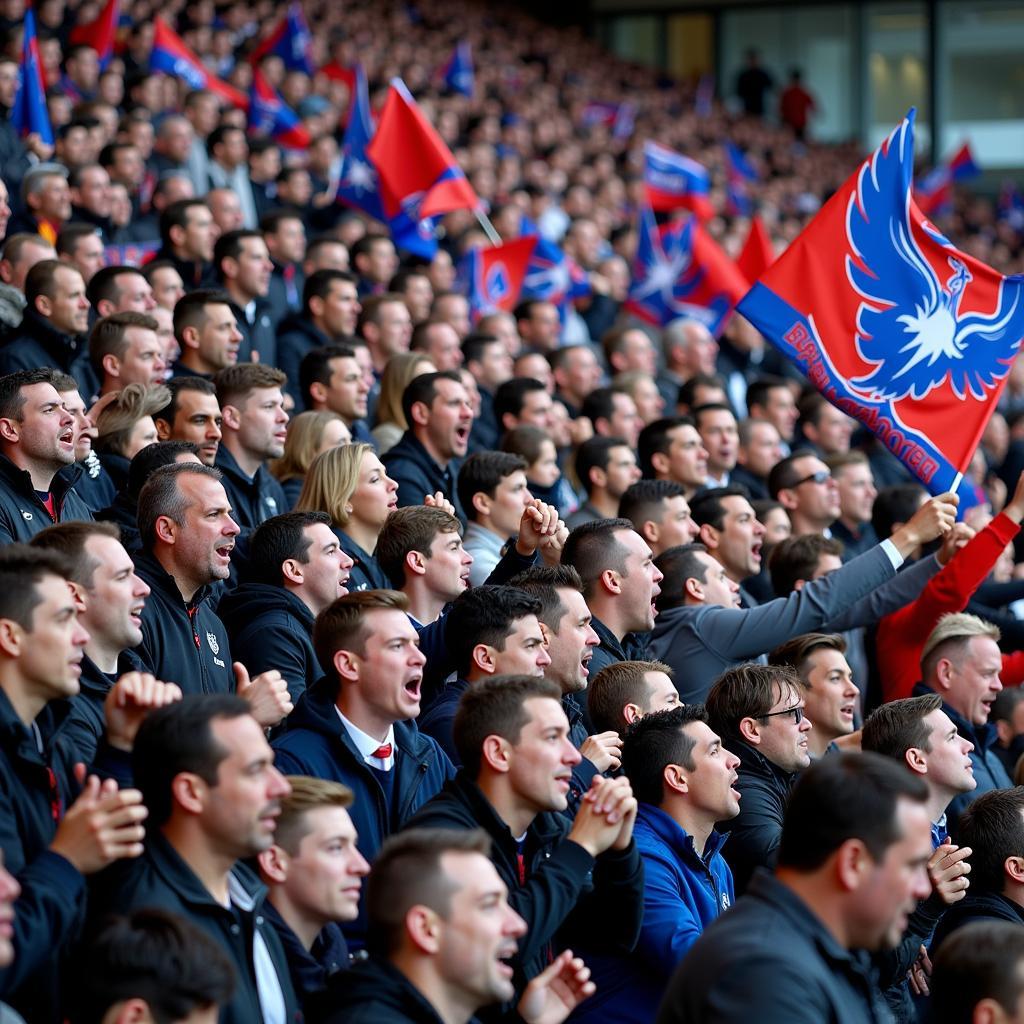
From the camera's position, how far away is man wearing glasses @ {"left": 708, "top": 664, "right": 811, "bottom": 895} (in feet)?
18.6

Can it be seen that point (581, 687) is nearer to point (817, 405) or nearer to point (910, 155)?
point (910, 155)

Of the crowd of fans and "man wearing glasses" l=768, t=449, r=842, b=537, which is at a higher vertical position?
the crowd of fans

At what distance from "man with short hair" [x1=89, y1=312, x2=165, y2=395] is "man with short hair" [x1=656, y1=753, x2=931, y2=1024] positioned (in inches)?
177

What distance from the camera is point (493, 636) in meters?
5.28

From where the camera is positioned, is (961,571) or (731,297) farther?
(731,297)

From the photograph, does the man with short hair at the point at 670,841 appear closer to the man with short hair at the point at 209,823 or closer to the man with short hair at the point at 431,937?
the man with short hair at the point at 431,937

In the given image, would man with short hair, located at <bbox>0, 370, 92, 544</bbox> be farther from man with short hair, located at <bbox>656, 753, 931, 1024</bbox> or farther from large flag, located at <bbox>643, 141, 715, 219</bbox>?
large flag, located at <bbox>643, 141, 715, 219</bbox>


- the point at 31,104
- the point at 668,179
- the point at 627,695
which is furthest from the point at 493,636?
the point at 668,179

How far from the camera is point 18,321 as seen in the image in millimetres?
7891

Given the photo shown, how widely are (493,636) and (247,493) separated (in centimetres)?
211

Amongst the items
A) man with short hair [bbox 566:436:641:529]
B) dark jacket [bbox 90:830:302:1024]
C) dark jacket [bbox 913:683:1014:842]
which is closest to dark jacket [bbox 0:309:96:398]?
man with short hair [bbox 566:436:641:529]

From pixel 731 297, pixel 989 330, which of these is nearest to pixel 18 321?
pixel 989 330

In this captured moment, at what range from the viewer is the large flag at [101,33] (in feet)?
46.6

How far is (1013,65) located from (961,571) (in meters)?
24.1
